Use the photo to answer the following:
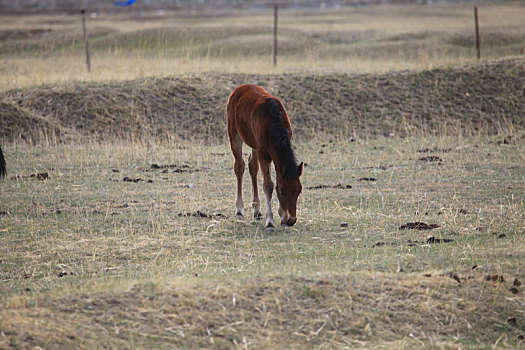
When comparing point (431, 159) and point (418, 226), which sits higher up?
point (418, 226)

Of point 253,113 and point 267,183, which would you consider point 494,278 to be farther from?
point 253,113

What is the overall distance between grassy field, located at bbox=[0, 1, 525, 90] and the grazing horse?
37.2ft

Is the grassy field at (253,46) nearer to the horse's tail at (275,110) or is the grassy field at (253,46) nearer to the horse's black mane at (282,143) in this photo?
the horse's tail at (275,110)

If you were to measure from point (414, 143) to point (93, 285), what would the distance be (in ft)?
37.9

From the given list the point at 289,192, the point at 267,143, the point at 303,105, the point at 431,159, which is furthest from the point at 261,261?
the point at 303,105

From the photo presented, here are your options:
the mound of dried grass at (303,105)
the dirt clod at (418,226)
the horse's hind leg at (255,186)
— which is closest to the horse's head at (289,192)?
the horse's hind leg at (255,186)

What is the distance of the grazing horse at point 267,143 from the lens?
28.5 feet

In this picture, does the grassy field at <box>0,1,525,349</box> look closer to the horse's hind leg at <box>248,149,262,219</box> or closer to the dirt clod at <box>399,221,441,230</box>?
the dirt clod at <box>399,221,441,230</box>

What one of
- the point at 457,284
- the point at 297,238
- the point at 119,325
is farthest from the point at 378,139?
the point at 119,325

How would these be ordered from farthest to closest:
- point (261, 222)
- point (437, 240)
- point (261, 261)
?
point (261, 222), point (437, 240), point (261, 261)

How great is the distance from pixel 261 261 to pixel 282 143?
1.77 metres

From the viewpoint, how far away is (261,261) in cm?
778

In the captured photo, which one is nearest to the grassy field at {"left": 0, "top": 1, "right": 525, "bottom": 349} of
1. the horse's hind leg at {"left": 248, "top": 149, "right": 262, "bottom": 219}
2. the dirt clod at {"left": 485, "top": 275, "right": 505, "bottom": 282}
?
the dirt clod at {"left": 485, "top": 275, "right": 505, "bottom": 282}

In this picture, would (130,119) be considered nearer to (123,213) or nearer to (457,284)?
(123,213)
